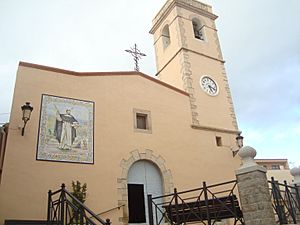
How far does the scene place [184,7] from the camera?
14.1 meters

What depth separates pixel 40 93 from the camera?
8602mm

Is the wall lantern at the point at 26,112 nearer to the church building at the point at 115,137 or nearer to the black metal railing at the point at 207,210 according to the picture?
the church building at the point at 115,137

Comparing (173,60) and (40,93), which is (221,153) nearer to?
(173,60)

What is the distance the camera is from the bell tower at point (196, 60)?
11.9m

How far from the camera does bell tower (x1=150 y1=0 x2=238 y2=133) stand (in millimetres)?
11945

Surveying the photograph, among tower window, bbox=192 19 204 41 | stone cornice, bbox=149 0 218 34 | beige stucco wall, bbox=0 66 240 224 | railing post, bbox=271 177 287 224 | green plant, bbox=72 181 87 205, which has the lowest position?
railing post, bbox=271 177 287 224

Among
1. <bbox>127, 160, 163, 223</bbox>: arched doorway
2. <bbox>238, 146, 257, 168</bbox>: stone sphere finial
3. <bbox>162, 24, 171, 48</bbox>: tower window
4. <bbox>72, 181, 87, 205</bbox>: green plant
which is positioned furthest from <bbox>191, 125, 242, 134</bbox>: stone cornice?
<bbox>162, 24, 171, 48</bbox>: tower window

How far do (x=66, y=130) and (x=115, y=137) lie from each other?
1.46 meters

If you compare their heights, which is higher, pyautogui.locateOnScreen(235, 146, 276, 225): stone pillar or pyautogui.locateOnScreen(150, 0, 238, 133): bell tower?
pyautogui.locateOnScreen(150, 0, 238, 133): bell tower

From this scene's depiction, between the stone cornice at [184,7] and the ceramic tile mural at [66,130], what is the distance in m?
7.19

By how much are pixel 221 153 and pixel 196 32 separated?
615 centimetres

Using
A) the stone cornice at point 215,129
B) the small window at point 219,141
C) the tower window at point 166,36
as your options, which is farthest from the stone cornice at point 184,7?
the small window at point 219,141

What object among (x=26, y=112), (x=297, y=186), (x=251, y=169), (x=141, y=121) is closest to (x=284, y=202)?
(x=297, y=186)

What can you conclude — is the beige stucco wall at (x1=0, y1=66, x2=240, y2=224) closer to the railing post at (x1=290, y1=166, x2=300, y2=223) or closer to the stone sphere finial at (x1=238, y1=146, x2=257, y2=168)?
the railing post at (x1=290, y1=166, x2=300, y2=223)
